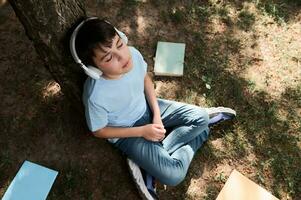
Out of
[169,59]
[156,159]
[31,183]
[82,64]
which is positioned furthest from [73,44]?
[169,59]

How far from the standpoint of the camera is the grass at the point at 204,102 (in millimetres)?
2721

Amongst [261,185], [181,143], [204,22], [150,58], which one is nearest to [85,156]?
[181,143]

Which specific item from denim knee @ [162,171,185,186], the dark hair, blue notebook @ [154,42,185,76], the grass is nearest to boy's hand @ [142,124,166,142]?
denim knee @ [162,171,185,186]

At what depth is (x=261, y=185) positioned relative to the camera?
8.86 ft

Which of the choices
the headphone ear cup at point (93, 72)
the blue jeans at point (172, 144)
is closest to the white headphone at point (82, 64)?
the headphone ear cup at point (93, 72)

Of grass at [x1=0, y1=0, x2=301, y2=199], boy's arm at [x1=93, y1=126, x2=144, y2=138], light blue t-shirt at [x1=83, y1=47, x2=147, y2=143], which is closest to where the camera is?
light blue t-shirt at [x1=83, y1=47, x2=147, y2=143]

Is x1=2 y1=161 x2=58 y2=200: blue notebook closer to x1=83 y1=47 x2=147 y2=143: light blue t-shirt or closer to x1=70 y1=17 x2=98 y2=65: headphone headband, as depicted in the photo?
x1=83 y1=47 x2=147 y2=143: light blue t-shirt

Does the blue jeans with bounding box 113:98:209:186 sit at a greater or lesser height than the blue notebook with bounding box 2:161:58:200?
greater

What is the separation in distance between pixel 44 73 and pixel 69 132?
542mm

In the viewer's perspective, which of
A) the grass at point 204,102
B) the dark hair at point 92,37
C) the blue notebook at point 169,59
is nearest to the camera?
the dark hair at point 92,37

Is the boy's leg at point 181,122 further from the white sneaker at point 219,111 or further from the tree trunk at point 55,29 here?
the tree trunk at point 55,29

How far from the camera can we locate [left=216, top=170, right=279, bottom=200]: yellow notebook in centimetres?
263

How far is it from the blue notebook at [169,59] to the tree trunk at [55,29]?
2.54ft

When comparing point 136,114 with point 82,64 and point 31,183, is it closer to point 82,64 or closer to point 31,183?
point 82,64
